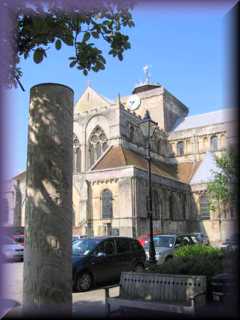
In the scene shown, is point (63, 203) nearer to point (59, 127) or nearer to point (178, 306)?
point (59, 127)

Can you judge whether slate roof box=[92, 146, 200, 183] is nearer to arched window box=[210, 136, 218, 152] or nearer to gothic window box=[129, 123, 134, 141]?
gothic window box=[129, 123, 134, 141]

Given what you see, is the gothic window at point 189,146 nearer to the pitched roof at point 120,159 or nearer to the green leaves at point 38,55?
the pitched roof at point 120,159

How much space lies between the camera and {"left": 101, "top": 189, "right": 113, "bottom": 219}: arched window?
42.3 metres

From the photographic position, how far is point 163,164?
199 ft

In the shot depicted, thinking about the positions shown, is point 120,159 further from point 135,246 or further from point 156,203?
point 135,246

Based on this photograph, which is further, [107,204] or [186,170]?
[186,170]

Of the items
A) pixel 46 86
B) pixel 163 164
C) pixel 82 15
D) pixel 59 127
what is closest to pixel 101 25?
pixel 82 15

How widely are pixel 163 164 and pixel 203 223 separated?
1181cm

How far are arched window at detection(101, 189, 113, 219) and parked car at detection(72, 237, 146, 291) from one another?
2718cm

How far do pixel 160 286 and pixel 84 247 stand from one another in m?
6.14

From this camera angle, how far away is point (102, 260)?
13.0 m

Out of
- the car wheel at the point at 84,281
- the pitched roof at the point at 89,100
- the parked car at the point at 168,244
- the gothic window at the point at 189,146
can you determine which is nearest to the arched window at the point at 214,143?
the gothic window at the point at 189,146

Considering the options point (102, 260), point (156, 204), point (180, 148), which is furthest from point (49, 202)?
point (180, 148)

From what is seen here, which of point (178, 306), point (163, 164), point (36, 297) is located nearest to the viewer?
point (36, 297)
